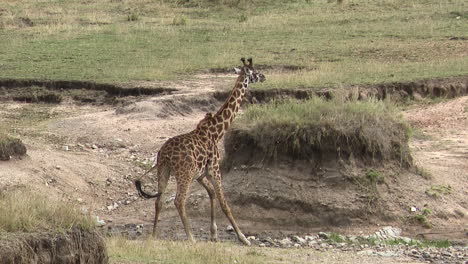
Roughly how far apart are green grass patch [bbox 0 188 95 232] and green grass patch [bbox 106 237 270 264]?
35.2 inches

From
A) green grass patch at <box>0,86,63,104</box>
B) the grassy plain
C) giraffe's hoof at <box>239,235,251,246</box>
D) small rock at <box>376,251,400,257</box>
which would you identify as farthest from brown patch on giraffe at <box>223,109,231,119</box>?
green grass patch at <box>0,86,63,104</box>

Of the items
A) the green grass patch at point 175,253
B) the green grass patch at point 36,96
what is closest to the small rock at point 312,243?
the green grass patch at point 175,253

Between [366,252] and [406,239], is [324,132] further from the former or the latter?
[366,252]

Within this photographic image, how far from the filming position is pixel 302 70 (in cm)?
2339

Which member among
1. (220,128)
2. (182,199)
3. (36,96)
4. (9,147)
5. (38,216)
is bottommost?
(36,96)

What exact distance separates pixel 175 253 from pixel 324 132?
4.98m

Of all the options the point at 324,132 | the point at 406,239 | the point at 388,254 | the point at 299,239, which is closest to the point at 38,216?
the point at 388,254

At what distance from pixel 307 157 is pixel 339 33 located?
1375 centimetres

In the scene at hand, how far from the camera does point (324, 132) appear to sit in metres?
15.3

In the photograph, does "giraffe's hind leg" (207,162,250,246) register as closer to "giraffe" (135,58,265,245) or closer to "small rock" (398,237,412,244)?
"giraffe" (135,58,265,245)

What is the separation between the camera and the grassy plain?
2295 cm

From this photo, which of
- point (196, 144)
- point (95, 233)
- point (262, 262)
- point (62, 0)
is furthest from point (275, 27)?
point (95, 233)

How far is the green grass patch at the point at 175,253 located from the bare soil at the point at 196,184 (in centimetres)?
234

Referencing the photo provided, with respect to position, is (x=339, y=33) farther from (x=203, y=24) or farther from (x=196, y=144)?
(x=196, y=144)
